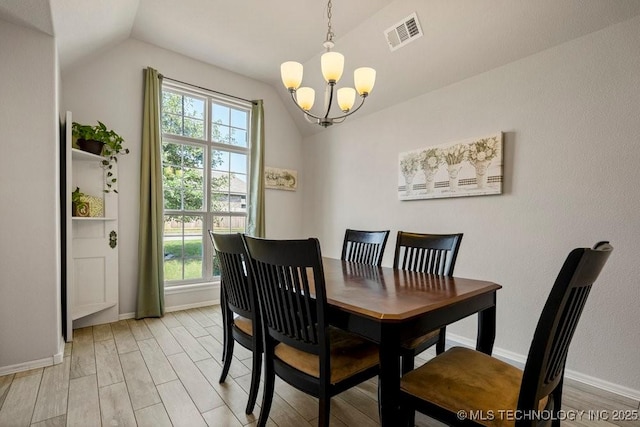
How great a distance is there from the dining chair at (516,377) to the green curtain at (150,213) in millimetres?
2927

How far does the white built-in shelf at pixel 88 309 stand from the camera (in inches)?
107

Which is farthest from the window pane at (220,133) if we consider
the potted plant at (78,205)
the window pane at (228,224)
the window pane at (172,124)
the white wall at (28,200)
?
the white wall at (28,200)

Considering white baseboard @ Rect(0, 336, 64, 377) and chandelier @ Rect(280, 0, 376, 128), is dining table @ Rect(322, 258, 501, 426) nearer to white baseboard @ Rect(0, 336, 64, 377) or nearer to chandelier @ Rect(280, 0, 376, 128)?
chandelier @ Rect(280, 0, 376, 128)

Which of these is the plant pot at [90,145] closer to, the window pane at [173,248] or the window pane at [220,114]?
the window pane at [173,248]

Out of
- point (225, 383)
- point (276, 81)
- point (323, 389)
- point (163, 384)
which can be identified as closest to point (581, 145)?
point (323, 389)

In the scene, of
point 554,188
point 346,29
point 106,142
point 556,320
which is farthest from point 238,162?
point 556,320

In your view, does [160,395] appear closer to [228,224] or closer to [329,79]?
[329,79]

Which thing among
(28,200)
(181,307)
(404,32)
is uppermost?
(404,32)

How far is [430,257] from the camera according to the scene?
2.07 m

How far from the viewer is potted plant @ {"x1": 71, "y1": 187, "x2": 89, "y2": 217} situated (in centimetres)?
273

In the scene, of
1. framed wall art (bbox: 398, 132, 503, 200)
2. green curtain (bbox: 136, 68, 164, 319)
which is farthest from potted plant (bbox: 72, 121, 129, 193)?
framed wall art (bbox: 398, 132, 503, 200)

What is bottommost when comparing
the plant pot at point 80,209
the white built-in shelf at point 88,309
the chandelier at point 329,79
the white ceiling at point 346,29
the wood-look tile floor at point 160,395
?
the wood-look tile floor at point 160,395

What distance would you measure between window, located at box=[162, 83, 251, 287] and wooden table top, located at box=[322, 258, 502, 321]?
239 cm

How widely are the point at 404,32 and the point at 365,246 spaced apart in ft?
6.35
